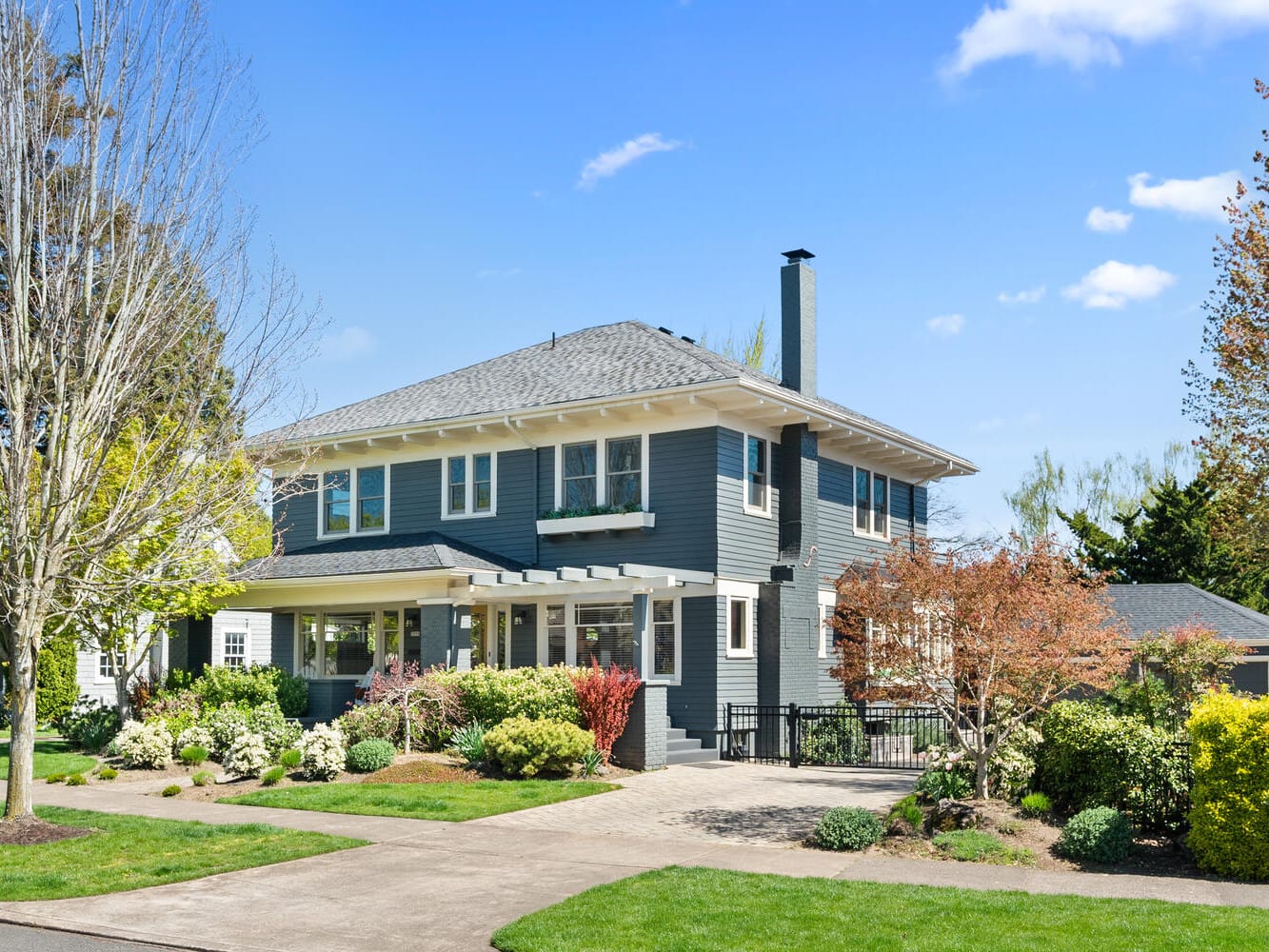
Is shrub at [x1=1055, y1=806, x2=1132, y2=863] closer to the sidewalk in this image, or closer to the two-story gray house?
the sidewalk

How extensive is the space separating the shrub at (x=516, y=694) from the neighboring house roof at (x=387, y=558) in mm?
2743

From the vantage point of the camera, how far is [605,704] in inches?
760

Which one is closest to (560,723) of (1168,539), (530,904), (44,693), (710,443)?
(710,443)

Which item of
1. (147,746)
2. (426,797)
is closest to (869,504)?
(426,797)

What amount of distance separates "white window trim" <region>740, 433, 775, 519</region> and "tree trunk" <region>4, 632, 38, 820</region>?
43.0ft

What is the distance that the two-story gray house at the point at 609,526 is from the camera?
22453 mm

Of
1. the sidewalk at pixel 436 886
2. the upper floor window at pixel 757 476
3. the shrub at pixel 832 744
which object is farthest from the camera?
the upper floor window at pixel 757 476

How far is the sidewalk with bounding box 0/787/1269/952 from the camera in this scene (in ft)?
29.9

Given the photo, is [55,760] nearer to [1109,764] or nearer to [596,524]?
[596,524]

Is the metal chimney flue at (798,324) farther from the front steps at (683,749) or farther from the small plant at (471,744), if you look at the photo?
the small plant at (471,744)

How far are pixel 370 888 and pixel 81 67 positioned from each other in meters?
9.51

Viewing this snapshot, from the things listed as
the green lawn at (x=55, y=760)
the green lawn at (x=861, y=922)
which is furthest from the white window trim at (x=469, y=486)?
the green lawn at (x=861, y=922)

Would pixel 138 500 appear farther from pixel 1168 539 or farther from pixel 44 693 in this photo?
pixel 1168 539

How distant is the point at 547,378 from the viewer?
26.4 meters
